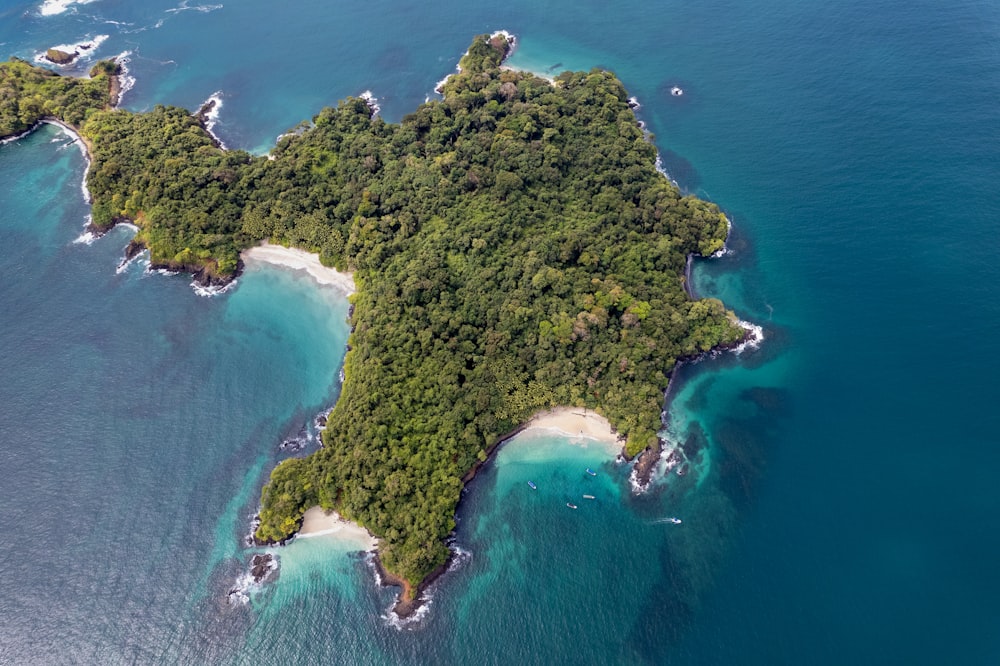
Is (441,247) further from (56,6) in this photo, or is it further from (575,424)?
(56,6)

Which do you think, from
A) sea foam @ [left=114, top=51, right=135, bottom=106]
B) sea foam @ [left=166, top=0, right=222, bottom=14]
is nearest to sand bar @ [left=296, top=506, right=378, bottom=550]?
sea foam @ [left=114, top=51, right=135, bottom=106]

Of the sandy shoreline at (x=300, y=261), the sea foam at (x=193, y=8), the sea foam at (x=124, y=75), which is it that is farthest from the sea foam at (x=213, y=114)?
the sea foam at (x=193, y=8)

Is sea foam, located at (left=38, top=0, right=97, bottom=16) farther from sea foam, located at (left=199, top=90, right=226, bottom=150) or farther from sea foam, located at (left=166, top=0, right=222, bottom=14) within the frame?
sea foam, located at (left=199, top=90, right=226, bottom=150)

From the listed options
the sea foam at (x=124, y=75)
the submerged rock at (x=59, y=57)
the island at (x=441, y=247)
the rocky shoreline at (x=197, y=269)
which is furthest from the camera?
the submerged rock at (x=59, y=57)

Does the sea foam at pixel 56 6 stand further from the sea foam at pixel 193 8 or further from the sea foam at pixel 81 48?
the sea foam at pixel 193 8

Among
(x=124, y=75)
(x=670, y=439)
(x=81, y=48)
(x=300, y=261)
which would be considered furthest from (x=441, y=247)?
(x=81, y=48)

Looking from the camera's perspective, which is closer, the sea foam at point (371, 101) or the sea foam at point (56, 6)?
the sea foam at point (371, 101)

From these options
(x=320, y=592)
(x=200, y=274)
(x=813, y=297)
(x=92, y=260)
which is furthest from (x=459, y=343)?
(x=92, y=260)
